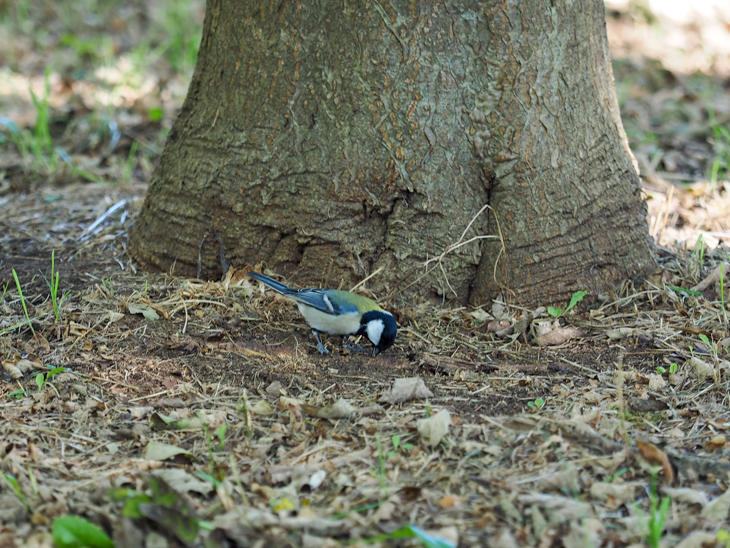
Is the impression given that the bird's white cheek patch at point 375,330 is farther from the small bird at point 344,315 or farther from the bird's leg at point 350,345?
the bird's leg at point 350,345

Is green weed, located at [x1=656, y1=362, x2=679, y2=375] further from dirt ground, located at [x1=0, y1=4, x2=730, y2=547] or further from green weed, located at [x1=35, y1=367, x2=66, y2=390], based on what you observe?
green weed, located at [x1=35, y1=367, x2=66, y2=390]

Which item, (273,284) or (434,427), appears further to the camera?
(273,284)

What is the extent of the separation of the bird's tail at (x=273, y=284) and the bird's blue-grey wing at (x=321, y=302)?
0.04 m

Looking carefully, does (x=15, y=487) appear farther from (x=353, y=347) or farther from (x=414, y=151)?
(x=414, y=151)

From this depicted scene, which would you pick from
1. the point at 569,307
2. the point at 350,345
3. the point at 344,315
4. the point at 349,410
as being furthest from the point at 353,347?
the point at 569,307

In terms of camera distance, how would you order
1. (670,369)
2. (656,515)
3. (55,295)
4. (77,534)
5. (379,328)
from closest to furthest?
(77,534) → (656,515) → (670,369) → (379,328) → (55,295)

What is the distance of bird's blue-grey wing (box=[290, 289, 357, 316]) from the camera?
141 inches

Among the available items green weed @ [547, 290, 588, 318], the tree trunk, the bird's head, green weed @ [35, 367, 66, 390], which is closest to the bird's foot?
the bird's head

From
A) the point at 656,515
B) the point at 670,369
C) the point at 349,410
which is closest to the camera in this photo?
the point at 656,515

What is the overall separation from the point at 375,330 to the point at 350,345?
33 cm

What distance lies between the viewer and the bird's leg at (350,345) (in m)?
3.69

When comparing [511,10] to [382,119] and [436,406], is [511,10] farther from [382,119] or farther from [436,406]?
[436,406]

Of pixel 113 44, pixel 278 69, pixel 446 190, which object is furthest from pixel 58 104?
pixel 446 190

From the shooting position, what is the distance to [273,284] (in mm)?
3748
